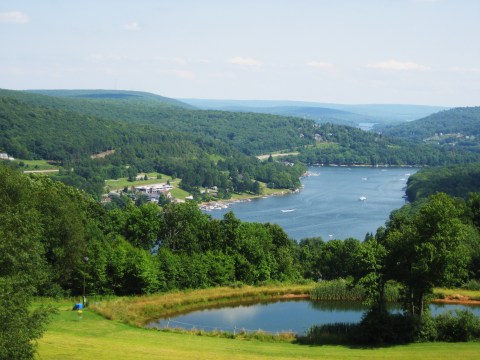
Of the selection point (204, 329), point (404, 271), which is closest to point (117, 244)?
point (204, 329)

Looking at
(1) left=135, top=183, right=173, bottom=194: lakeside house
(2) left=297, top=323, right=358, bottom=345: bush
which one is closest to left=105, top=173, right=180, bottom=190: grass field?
(1) left=135, top=183, right=173, bottom=194: lakeside house

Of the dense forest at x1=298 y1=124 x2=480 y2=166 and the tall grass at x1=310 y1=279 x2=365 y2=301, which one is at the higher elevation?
the tall grass at x1=310 y1=279 x2=365 y2=301

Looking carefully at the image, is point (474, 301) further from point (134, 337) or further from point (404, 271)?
point (134, 337)

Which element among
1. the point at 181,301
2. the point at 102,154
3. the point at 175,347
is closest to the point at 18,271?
the point at 175,347

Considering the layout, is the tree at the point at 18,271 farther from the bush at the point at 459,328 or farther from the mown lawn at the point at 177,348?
the bush at the point at 459,328

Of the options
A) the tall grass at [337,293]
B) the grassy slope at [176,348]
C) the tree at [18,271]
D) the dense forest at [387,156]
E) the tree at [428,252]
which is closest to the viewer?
the tree at [18,271]

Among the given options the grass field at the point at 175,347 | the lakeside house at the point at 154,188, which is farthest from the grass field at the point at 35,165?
the grass field at the point at 175,347

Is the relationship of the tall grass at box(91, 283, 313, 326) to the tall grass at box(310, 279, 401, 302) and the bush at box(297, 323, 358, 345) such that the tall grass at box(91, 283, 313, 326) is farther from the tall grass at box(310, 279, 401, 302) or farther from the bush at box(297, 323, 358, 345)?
the bush at box(297, 323, 358, 345)
